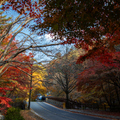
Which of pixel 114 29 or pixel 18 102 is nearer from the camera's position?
pixel 114 29

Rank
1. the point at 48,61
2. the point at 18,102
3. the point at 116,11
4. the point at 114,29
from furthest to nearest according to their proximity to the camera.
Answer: the point at 18,102 < the point at 48,61 < the point at 114,29 < the point at 116,11

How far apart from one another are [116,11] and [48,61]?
4.15 meters

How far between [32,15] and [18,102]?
64.0 feet

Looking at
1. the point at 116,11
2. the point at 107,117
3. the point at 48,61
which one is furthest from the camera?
the point at 107,117

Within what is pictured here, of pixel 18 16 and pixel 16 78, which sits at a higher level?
pixel 18 16

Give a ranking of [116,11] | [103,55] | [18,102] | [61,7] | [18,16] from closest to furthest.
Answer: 1. [116,11]
2. [61,7]
3. [103,55]
4. [18,16]
5. [18,102]

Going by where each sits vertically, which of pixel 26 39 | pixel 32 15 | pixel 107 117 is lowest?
pixel 107 117

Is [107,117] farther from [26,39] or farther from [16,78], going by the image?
[26,39]

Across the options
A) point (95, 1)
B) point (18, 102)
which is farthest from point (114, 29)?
point (18, 102)

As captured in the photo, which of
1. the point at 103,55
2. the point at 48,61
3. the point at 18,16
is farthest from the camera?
the point at 18,16

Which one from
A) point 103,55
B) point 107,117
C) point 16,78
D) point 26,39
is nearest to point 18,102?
point 16,78

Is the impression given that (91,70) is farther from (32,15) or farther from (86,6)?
(86,6)

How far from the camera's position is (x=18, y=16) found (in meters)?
6.83

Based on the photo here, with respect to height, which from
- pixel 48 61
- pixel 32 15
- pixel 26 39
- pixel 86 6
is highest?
pixel 32 15
